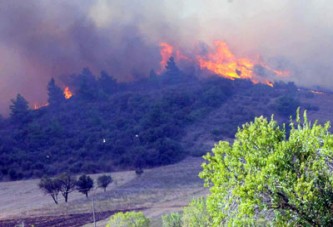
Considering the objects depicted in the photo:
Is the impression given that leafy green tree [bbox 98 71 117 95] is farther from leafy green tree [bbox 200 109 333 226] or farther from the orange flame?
leafy green tree [bbox 200 109 333 226]

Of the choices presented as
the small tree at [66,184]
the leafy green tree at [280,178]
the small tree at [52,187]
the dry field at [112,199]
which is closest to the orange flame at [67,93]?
the dry field at [112,199]

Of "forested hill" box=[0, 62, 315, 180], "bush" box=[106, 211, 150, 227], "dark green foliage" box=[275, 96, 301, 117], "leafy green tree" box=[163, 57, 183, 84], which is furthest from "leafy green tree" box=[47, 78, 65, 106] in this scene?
"bush" box=[106, 211, 150, 227]

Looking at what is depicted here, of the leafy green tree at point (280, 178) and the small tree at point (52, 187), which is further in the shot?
the small tree at point (52, 187)

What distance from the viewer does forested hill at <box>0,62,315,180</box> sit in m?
106

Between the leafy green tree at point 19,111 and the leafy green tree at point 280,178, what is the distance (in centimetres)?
14456

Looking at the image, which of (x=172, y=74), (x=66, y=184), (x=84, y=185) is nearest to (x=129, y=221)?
(x=84, y=185)

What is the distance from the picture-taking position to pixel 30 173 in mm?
98000

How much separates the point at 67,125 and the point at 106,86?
49277mm

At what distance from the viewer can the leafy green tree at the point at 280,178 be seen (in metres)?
11.9

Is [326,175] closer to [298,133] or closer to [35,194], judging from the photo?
[298,133]

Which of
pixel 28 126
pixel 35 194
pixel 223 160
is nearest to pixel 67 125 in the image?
pixel 28 126

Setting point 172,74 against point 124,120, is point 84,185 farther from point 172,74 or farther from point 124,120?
point 172,74

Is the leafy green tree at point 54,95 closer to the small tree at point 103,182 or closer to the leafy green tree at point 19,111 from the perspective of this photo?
the leafy green tree at point 19,111

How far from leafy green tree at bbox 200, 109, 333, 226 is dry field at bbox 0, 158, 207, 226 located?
108 feet
